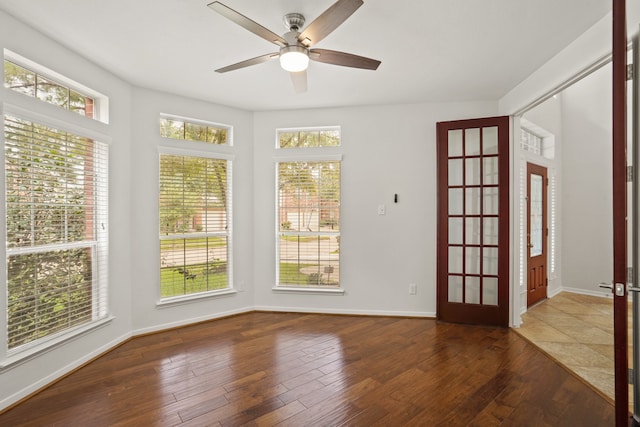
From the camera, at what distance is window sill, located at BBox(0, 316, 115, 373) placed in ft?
7.09

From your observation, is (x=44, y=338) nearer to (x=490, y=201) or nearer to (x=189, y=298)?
(x=189, y=298)

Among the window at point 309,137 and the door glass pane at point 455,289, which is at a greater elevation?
the window at point 309,137

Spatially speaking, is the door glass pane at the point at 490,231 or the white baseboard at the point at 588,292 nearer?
the door glass pane at the point at 490,231

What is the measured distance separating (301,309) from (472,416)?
7.97 ft

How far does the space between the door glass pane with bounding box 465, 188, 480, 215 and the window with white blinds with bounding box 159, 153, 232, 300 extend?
2940mm

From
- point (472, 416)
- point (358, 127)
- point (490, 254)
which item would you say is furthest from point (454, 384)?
point (358, 127)

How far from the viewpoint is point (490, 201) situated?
12.0 feet

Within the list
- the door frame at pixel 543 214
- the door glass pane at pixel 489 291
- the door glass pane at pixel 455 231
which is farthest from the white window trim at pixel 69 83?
the door frame at pixel 543 214

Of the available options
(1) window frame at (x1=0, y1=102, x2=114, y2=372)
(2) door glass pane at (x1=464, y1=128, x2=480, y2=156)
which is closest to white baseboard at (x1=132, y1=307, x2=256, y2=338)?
(1) window frame at (x1=0, y1=102, x2=114, y2=372)

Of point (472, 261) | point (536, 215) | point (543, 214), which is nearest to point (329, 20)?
point (472, 261)

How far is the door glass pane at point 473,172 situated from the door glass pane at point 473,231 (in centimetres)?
45

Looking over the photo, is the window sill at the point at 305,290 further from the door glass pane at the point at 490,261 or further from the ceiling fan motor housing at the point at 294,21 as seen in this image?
the ceiling fan motor housing at the point at 294,21

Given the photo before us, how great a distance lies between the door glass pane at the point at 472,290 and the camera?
145 inches

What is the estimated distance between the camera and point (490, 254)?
12.0ft
